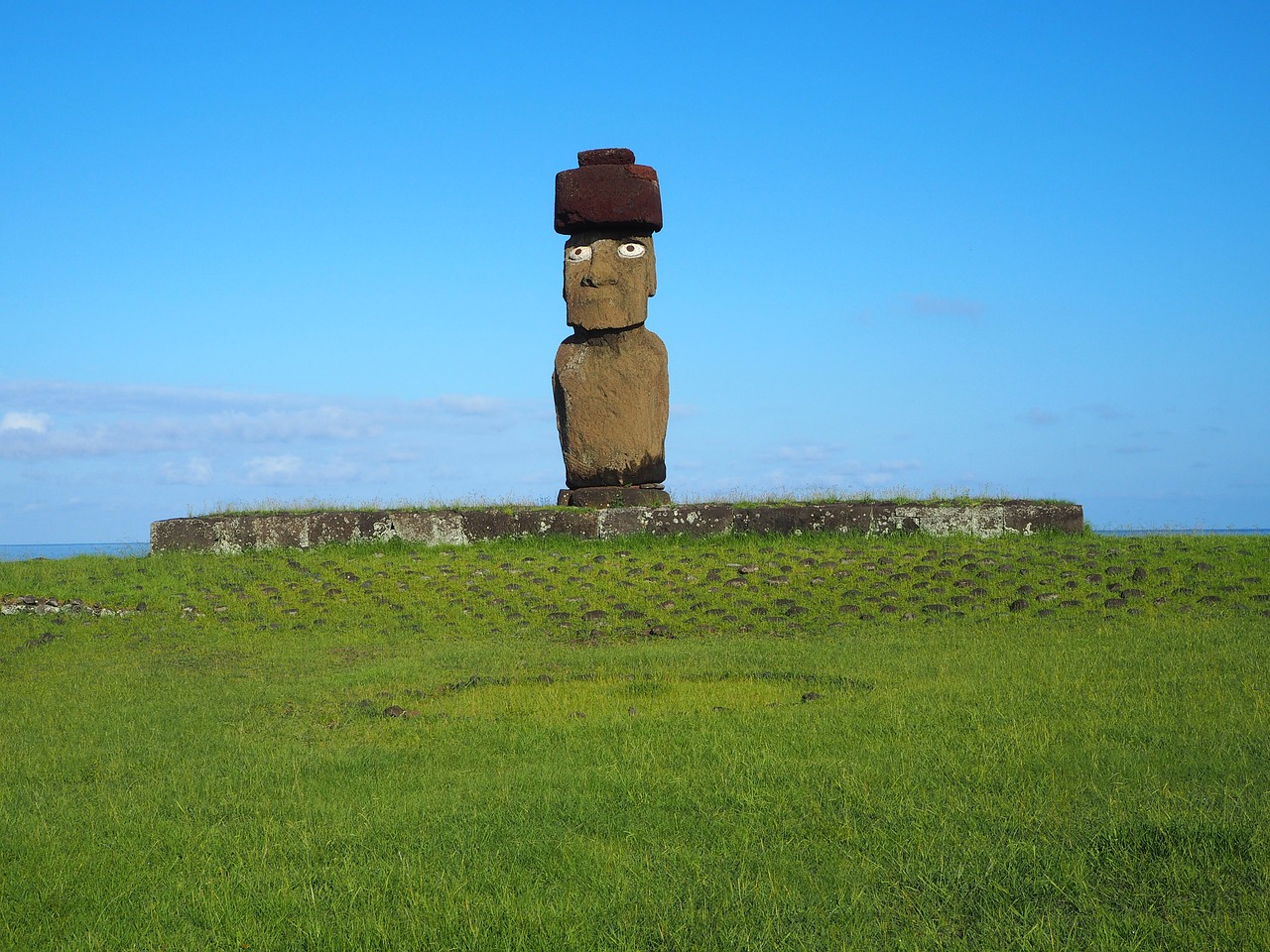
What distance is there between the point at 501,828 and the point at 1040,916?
2190mm

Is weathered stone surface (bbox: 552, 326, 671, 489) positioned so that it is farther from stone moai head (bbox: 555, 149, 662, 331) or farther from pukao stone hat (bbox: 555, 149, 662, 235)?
pukao stone hat (bbox: 555, 149, 662, 235)

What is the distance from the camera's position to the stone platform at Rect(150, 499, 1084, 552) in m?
16.1

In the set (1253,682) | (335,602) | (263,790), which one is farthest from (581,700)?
(335,602)

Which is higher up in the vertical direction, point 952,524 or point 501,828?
point 952,524

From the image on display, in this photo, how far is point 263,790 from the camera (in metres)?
5.73

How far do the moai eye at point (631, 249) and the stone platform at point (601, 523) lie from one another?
399 cm

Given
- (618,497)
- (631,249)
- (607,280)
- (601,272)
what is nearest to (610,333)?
(607,280)

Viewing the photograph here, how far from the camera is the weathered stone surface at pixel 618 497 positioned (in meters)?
17.3

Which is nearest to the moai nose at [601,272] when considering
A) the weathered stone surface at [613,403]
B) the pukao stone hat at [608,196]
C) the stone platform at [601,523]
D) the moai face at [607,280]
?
the moai face at [607,280]

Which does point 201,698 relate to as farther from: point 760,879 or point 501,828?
point 760,879

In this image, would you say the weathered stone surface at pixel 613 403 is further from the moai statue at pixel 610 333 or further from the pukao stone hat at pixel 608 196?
the pukao stone hat at pixel 608 196

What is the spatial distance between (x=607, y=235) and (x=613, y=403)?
2.60m

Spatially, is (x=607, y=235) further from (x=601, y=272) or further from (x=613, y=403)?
(x=613, y=403)

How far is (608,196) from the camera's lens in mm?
17312
